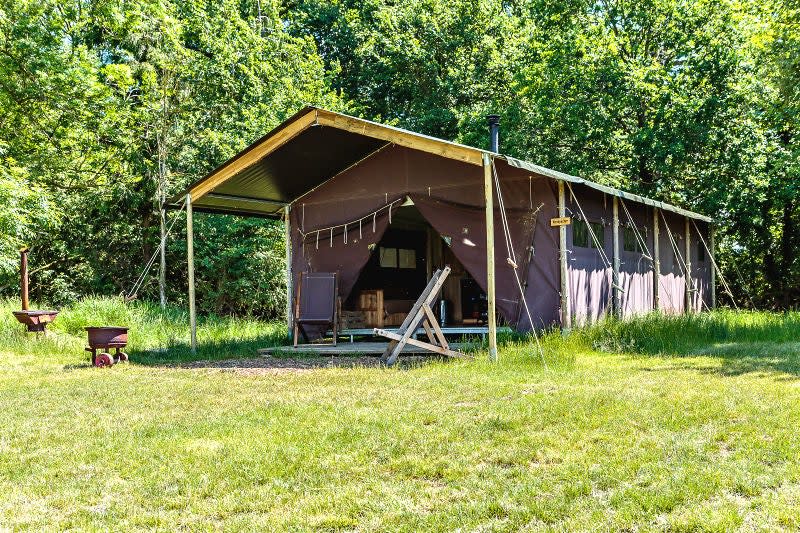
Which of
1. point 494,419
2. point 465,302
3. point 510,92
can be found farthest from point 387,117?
point 494,419

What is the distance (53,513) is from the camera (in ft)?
9.68

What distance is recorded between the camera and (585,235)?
926cm

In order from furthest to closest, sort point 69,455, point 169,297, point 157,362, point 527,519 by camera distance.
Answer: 1. point 169,297
2. point 157,362
3. point 69,455
4. point 527,519

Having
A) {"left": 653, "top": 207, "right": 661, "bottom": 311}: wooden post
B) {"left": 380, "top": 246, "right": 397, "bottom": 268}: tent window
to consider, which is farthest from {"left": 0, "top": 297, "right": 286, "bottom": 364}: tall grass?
{"left": 653, "top": 207, "right": 661, "bottom": 311}: wooden post

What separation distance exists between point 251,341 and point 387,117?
36.4 ft

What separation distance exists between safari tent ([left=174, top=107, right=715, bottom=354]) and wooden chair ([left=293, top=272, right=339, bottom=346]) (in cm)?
42

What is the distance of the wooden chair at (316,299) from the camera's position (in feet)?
30.9

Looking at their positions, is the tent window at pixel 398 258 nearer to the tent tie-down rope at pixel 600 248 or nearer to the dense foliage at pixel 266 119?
the tent tie-down rope at pixel 600 248

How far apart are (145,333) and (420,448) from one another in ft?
25.5

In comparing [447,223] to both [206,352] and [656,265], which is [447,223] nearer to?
[206,352]

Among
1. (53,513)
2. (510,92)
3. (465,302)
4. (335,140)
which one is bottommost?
(53,513)

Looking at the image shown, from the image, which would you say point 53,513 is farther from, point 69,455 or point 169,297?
point 169,297

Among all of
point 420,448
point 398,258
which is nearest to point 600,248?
point 398,258

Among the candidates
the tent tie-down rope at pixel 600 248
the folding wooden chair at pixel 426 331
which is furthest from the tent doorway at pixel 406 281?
the folding wooden chair at pixel 426 331
